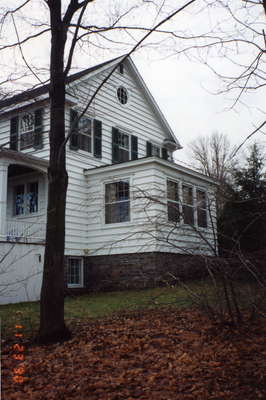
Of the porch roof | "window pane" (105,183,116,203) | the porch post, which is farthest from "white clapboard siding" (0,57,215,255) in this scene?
the porch post

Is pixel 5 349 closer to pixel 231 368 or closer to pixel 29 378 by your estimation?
pixel 29 378

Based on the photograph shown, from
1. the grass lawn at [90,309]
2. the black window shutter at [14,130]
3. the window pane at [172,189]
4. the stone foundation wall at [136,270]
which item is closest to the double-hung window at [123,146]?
the window pane at [172,189]

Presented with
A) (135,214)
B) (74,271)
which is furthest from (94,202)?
(74,271)

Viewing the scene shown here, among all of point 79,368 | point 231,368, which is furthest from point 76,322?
point 231,368

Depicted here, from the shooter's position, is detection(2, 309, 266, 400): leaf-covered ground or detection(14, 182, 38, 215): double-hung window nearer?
detection(2, 309, 266, 400): leaf-covered ground

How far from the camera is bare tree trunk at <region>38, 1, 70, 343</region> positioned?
6.33m

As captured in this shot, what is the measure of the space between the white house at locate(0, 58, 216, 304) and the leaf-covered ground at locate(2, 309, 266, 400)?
18.8ft

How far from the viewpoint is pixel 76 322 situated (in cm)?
762

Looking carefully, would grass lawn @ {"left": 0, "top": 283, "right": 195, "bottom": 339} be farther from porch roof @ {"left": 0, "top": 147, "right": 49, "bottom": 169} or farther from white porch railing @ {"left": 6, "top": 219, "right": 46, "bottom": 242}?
porch roof @ {"left": 0, "top": 147, "right": 49, "bottom": 169}

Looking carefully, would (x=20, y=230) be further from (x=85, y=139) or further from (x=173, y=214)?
(x=173, y=214)

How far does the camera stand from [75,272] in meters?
14.5

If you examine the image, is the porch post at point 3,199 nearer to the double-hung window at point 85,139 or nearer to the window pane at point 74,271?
→ the window pane at point 74,271

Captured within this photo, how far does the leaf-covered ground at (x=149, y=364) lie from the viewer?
14.0 ft

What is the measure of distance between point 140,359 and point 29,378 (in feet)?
4.37
